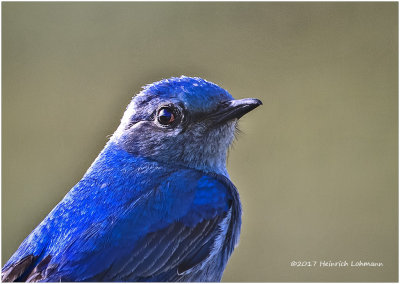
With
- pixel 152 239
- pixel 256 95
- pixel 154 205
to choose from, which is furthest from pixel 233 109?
pixel 256 95

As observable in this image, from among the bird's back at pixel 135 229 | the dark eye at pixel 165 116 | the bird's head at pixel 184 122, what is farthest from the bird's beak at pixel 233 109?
the bird's back at pixel 135 229

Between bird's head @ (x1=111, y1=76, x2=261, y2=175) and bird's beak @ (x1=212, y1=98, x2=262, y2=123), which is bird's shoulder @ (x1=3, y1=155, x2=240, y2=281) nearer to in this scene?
bird's head @ (x1=111, y1=76, x2=261, y2=175)

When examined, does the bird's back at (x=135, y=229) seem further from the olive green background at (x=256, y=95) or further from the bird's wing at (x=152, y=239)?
the olive green background at (x=256, y=95)

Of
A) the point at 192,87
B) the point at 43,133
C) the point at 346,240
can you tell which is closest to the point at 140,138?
the point at 192,87

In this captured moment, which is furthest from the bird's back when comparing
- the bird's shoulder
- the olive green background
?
the olive green background

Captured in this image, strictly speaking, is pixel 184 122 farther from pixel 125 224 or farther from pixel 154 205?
pixel 125 224

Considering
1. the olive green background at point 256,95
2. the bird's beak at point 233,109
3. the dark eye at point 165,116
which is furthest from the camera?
the olive green background at point 256,95

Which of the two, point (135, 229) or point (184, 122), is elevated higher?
point (184, 122)
